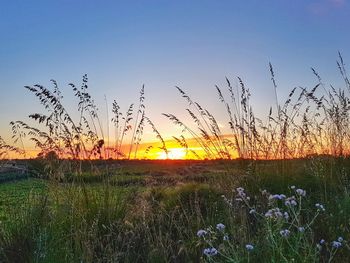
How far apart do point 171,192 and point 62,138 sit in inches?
77.8

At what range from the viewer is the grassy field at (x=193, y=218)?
5.03m

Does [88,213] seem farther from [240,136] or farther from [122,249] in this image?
[240,136]

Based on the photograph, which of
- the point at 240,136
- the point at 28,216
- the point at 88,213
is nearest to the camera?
the point at 28,216

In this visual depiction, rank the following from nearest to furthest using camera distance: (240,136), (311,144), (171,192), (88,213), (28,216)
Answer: (28,216)
(88,213)
(171,192)
(240,136)
(311,144)

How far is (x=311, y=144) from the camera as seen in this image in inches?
414

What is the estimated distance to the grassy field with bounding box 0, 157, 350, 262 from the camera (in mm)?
5031

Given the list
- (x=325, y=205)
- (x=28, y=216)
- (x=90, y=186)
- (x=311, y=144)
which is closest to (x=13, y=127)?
(x=90, y=186)

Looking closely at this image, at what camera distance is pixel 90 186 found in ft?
26.2

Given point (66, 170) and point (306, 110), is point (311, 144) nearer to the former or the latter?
point (306, 110)

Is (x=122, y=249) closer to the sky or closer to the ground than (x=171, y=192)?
closer to the ground

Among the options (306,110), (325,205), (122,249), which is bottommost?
(122,249)

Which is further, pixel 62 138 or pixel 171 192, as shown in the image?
pixel 171 192

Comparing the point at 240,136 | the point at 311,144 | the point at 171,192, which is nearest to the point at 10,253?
the point at 171,192

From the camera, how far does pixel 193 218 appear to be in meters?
7.33
